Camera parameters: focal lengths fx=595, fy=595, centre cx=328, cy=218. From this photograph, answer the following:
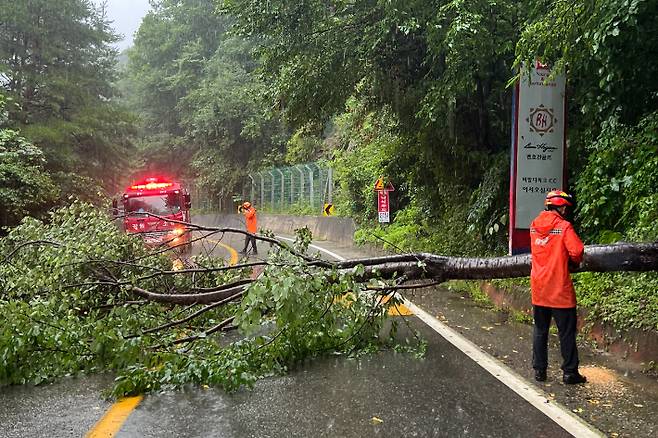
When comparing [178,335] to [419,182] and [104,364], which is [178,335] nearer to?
[104,364]

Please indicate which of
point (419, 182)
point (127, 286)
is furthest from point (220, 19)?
point (127, 286)

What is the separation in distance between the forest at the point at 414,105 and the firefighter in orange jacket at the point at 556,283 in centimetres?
119

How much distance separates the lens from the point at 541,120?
27.8 ft

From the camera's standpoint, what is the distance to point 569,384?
516 centimetres

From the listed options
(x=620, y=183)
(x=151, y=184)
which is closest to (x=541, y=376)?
(x=620, y=183)

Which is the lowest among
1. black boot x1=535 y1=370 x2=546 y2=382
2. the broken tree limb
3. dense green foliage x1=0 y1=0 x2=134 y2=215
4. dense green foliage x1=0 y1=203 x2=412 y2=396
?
black boot x1=535 y1=370 x2=546 y2=382

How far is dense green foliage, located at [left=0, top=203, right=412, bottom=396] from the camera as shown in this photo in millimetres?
5273

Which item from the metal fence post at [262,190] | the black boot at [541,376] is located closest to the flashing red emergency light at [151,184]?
the black boot at [541,376]

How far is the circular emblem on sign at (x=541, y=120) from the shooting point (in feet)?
27.7

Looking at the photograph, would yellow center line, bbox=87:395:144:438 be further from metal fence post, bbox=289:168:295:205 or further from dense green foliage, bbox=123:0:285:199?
dense green foliage, bbox=123:0:285:199

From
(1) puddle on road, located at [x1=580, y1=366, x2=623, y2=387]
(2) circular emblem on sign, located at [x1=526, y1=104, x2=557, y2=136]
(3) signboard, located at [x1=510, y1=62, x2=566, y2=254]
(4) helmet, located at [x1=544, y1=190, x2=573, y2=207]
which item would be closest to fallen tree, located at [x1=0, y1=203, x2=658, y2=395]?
(4) helmet, located at [x1=544, y1=190, x2=573, y2=207]

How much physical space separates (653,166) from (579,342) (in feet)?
7.64

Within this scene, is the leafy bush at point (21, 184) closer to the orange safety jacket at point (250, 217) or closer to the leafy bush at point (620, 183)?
the orange safety jacket at point (250, 217)

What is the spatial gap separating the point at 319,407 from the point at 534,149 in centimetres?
543
